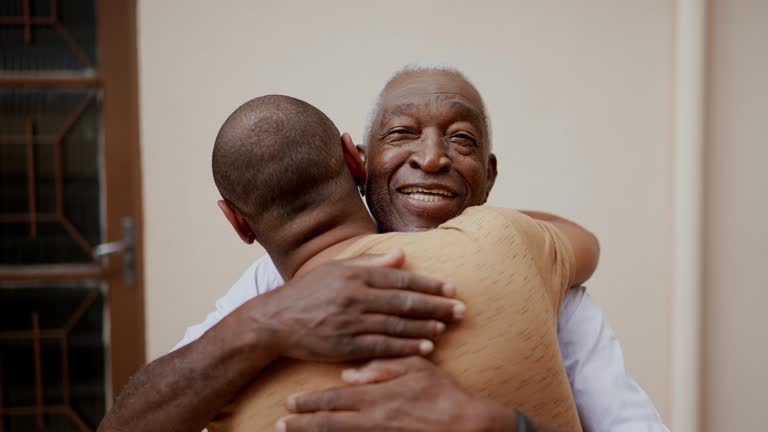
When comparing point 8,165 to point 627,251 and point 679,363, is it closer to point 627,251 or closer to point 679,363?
point 627,251

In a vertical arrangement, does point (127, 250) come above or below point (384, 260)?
below

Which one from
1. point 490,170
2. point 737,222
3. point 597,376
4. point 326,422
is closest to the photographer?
point 326,422

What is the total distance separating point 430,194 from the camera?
4.26ft

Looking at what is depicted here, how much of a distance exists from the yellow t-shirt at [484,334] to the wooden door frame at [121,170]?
2083 mm

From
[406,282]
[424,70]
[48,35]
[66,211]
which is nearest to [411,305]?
[406,282]

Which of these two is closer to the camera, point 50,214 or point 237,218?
point 237,218

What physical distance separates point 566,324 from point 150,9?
2.22 metres

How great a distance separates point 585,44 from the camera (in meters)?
2.62

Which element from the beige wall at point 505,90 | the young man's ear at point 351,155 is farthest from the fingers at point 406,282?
the beige wall at point 505,90

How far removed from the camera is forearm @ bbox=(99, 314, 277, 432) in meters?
0.83

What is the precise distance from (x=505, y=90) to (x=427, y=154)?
1.48 metres

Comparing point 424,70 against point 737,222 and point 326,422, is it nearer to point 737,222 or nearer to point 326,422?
point 326,422

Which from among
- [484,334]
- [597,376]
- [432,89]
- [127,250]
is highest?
[432,89]

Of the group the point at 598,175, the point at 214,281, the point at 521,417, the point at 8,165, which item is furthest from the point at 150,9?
the point at 521,417
